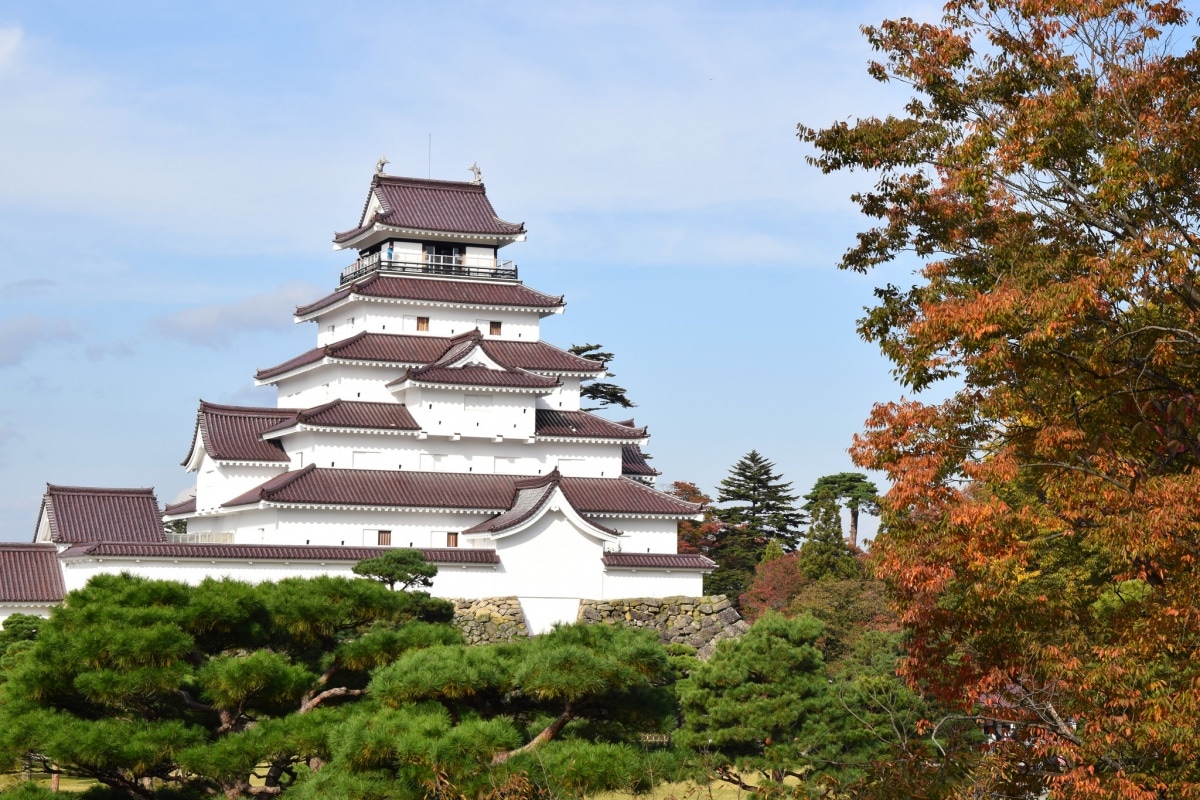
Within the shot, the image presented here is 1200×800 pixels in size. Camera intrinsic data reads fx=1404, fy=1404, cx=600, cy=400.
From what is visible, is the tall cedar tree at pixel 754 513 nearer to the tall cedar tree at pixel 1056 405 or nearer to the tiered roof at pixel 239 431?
the tiered roof at pixel 239 431

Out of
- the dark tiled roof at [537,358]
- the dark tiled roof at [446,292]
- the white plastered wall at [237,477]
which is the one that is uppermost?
the dark tiled roof at [446,292]

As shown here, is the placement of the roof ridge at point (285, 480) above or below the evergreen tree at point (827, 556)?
above

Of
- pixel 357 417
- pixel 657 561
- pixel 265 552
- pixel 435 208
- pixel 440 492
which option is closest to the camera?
pixel 265 552

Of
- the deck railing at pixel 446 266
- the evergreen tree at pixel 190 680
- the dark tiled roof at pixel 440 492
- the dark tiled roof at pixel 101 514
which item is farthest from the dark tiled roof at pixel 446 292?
the evergreen tree at pixel 190 680

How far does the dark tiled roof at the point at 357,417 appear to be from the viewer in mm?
36281

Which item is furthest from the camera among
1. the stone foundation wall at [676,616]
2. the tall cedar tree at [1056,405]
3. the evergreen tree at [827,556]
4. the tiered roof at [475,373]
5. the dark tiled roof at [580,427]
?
the evergreen tree at [827,556]

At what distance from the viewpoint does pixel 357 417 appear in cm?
3706

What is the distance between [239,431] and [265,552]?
20.1ft

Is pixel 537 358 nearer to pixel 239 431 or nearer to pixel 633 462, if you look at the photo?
pixel 633 462

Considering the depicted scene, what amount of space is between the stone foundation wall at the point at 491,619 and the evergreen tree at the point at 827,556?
39.5 ft

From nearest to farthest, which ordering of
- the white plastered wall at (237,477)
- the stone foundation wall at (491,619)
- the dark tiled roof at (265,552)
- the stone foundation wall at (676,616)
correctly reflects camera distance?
1. the dark tiled roof at (265,552)
2. the stone foundation wall at (491,619)
3. the stone foundation wall at (676,616)
4. the white plastered wall at (237,477)

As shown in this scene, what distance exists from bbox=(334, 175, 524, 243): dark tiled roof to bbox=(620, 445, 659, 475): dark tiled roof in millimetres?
7252

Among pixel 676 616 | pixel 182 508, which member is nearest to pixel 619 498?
pixel 676 616

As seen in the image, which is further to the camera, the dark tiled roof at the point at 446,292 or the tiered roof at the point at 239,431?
the dark tiled roof at the point at 446,292
